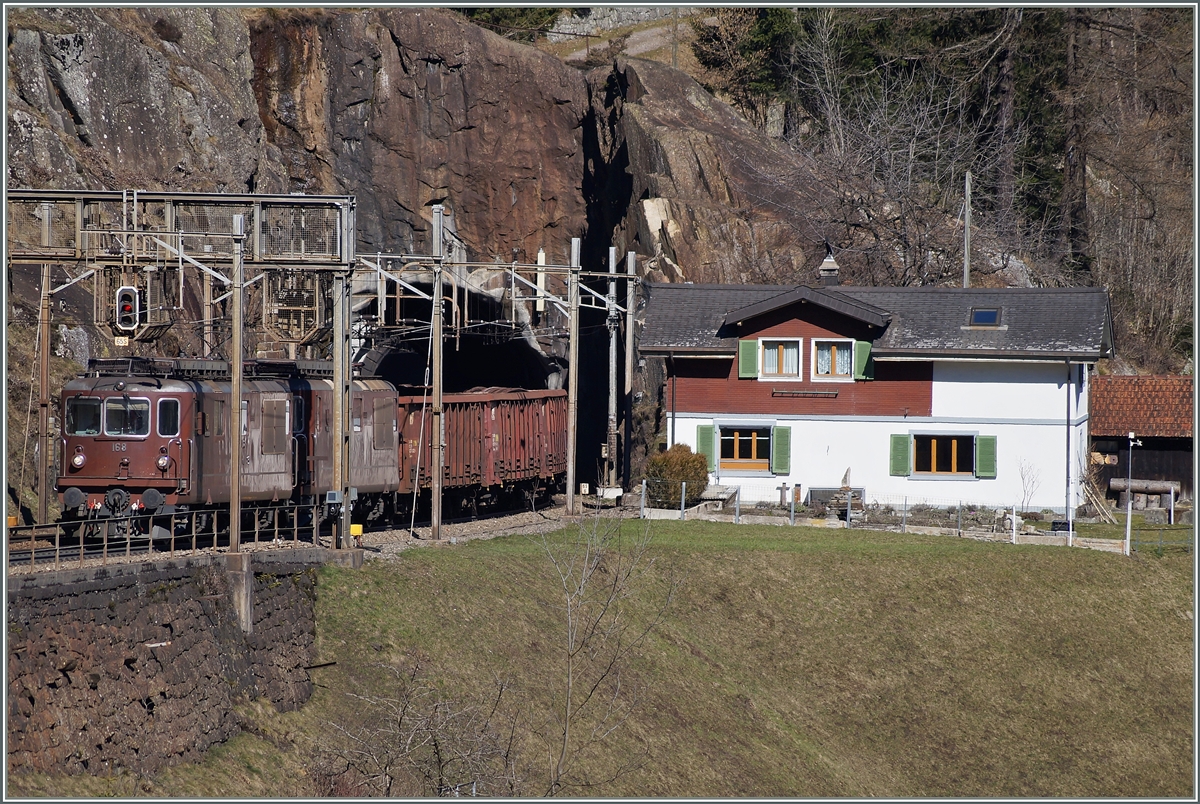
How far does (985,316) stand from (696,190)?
19146mm

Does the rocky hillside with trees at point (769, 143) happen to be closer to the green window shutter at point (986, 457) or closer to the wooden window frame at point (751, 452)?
the wooden window frame at point (751, 452)

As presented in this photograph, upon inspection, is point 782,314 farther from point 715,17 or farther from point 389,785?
point 715,17

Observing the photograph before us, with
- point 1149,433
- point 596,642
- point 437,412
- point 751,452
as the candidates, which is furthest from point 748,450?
Answer: point 596,642

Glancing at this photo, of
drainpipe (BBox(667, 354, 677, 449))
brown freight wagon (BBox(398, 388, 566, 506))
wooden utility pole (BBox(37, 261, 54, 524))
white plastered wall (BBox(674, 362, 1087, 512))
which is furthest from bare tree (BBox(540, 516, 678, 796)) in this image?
wooden utility pole (BBox(37, 261, 54, 524))

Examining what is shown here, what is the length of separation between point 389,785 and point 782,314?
72.7ft

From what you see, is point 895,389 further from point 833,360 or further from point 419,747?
point 419,747

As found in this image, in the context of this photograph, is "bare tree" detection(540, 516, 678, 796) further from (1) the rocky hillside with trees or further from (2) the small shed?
(1) the rocky hillside with trees

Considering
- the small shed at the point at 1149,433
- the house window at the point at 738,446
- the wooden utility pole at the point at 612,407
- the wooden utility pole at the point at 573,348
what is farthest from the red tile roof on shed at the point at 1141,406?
the wooden utility pole at the point at 573,348

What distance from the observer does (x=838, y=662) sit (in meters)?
24.7

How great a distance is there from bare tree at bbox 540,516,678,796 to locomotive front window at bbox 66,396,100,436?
8774 mm

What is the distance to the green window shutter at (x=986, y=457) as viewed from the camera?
34.7 metres

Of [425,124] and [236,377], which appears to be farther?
[425,124]

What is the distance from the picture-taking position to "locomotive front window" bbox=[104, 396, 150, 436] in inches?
936

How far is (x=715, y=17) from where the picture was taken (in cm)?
6694
